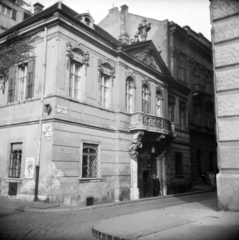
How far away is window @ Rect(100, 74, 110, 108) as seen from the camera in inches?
692

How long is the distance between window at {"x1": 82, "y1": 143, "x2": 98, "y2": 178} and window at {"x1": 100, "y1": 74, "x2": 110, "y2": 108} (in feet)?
9.47

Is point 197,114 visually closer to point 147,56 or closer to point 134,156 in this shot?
point 147,56

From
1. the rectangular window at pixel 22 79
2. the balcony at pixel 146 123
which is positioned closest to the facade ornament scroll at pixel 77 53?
the rectangular window at pixel 22 79

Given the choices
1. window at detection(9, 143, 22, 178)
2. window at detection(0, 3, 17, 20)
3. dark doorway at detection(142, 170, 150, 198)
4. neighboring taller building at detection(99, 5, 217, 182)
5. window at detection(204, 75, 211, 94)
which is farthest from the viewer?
window at detection(204, 75, 211, 94)

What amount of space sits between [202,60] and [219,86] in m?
26.8

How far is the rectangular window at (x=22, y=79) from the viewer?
15982 millimetres

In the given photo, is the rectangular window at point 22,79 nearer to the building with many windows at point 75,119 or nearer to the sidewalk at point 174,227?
the building with many windows at point 75,119

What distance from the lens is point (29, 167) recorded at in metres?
14.3

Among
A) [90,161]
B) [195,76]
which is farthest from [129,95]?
[195,76]

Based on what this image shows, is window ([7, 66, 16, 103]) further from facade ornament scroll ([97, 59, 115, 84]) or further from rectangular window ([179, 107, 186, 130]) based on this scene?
rectangular window ([179, 107, 186, 130])

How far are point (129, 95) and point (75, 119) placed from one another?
18.8 feet

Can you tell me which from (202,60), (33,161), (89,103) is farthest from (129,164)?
(202,60)

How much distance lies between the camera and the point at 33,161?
46.6ft

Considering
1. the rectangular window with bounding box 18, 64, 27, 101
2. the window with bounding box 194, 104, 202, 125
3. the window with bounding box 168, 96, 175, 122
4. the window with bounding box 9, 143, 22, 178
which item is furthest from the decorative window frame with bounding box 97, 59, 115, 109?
the window with bounding box 194, 104, 202, 125
